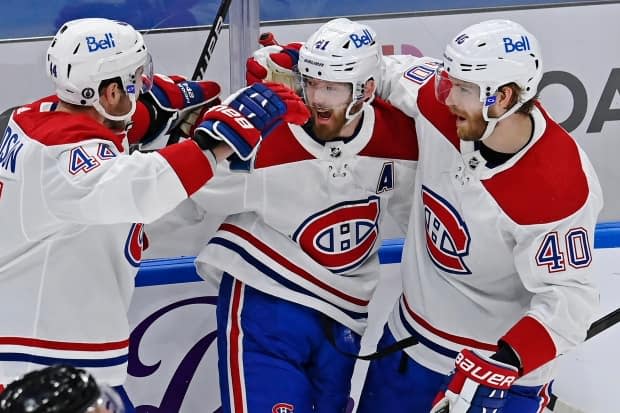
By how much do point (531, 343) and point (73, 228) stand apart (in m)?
0.87

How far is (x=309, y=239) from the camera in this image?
212cm

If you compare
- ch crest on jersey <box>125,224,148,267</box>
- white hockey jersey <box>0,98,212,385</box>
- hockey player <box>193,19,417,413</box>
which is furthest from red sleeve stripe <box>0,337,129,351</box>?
hockey player <box>193,19,417,413</box>

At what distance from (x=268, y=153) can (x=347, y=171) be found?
17 cm

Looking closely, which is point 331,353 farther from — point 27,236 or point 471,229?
point 27,236

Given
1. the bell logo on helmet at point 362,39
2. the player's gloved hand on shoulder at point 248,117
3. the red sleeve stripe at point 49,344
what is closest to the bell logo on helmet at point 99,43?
the player's gloved hand on shoulder at point 248,117

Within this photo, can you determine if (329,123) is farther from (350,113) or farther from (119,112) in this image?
(119,112)

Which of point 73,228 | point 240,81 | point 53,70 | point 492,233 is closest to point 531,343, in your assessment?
point 492,233

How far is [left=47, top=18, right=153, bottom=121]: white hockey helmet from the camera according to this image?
1.84 metres

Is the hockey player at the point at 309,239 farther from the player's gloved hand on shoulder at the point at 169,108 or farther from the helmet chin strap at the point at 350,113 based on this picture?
the player's gloved hand on shoulder at the point at 169,108

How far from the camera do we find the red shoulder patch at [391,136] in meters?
2.11

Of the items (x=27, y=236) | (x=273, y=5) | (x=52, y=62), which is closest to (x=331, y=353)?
(x=27, y=236)

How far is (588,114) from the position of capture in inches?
126

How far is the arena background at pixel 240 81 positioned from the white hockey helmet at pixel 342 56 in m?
0.46

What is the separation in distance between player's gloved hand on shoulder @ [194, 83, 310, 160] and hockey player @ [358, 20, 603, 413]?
0.32m
